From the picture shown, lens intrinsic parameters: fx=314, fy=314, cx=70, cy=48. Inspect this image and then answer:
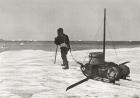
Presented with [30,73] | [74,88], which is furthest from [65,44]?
[74,88]

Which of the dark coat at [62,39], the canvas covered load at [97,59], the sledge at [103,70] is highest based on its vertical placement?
the dark coat at [62,39]

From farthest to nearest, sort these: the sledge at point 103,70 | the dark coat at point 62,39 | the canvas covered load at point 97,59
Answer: the dark coat at point 62,39 < the canvas covered load at point 97,59 < the sledge at point 103,70

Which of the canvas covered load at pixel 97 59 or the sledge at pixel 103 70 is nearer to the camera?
the sledge at pixel 103 70

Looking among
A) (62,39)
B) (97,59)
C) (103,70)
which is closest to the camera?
(103,70)

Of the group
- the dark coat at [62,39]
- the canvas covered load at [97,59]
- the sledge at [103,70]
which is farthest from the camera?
the dark coat at [62,39]

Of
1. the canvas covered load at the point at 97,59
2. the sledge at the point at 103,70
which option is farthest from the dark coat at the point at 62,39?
the canvas covered load at the point at 97,59

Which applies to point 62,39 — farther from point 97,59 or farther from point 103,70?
point 103,70

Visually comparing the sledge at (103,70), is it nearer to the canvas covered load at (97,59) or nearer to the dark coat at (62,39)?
the canvas covered load at (97,59)

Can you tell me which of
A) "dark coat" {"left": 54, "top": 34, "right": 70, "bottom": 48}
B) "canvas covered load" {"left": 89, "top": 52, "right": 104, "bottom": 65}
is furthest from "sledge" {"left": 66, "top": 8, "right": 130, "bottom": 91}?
"dark coat" {"left": 54, "top": 34, "right": 70, "bottom": 48}

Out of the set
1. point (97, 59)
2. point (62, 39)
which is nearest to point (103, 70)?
point (97, 59)

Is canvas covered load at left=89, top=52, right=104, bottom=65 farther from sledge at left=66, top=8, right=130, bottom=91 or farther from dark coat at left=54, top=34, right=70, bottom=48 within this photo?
dark coat at left=54, top=34, right=70, bottom=48

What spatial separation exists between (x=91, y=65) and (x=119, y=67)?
1.11 meters

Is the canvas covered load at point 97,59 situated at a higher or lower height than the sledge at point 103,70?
higher

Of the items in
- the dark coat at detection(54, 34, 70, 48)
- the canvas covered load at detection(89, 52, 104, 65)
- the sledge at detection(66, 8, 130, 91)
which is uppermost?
the dark coat at detection(54, 34, 70, 48)
